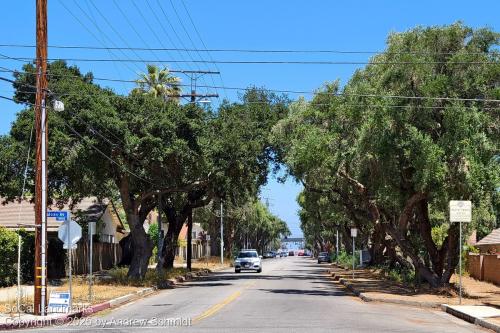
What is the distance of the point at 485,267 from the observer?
37062 millimetres

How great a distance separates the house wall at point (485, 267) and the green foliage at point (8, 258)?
78.3ft

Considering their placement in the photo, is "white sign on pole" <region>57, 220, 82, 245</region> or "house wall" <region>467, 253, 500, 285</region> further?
"house wall" <region>467, 253, 500, 285</region>

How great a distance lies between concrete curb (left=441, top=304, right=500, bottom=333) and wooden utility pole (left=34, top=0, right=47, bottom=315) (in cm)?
1164

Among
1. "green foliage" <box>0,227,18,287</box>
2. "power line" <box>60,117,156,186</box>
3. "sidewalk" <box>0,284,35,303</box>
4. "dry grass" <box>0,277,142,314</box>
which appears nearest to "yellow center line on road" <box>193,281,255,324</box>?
"dry grass" <box>0,277,142,314</box>

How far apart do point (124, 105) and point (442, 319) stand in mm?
16801

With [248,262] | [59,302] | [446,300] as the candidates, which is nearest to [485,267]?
[446,300]

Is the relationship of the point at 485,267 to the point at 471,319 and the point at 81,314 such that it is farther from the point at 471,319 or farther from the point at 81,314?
the point at 81,314

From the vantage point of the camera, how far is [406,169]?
24.9 meters

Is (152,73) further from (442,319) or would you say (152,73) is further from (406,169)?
(442,319)

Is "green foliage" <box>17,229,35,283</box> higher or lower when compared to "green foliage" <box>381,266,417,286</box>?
higher

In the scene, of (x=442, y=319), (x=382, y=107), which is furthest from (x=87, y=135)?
(x=442, y=319)

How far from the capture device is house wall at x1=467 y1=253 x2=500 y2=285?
34.5 m

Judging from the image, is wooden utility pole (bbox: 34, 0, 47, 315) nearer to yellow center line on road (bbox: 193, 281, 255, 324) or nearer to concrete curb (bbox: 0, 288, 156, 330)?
concrete curb (bbox: 0, 288, 156, 330)

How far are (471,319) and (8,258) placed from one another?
67.9ft
